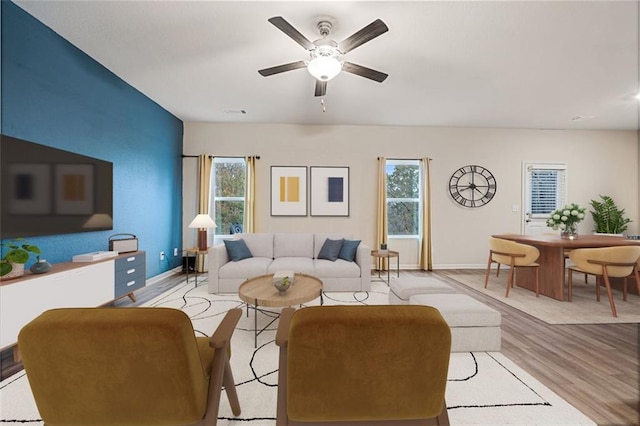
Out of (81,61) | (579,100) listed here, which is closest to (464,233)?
(579,100)

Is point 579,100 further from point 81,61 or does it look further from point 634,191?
point 81,61

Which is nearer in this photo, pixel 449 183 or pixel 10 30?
pixel 10 30

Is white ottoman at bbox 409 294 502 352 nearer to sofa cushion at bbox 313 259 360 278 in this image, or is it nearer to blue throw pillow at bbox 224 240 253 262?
sofa cushion at bbox 313 259 360 278

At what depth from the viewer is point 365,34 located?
2.14 meters

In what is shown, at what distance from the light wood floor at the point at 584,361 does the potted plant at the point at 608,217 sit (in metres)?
3.73

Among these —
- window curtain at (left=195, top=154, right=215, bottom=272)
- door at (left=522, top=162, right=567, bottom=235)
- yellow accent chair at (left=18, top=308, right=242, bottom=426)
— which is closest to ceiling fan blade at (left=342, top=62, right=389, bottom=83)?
yellow accent chair at (left=18, top=308, right=242, bottom=426)

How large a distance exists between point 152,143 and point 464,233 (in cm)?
588

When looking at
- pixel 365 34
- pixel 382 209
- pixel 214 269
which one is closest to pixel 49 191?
pixel 214 269

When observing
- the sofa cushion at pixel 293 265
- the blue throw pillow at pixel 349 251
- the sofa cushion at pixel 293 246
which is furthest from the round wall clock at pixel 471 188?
the sofa cushion at pixel 293 265

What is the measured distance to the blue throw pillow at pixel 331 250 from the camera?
13.4ft

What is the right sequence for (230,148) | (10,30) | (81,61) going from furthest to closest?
(230,148), (81,61), (10,30)

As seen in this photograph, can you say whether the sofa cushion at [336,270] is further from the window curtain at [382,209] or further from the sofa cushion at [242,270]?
the window curtain at [382,209]

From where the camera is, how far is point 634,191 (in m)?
5.63

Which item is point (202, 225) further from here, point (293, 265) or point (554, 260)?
point (554, 260)
